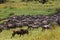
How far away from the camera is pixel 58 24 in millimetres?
26922

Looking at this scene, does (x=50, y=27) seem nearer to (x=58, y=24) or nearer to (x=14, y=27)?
(x=58, y=24)

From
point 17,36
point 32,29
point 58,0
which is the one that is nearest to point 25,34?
point 17,36

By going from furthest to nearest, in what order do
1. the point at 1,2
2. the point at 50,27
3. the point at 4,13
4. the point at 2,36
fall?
the point at 1,2 < the point at 4,13 < the point at 50,27 < the point at 2,36

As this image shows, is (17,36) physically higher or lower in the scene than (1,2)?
higher

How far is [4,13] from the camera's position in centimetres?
4319

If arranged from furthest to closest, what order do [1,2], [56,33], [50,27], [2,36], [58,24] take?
[1,2] → [58,24] → [50,27] → [2,36] → [56,33]

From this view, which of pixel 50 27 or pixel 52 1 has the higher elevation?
pixel 50 27

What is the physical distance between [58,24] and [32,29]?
3.29 m

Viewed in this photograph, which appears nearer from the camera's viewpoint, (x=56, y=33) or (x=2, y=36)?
(x=56, y=33)

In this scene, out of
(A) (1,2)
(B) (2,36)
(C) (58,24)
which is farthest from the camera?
(A) (1,2)

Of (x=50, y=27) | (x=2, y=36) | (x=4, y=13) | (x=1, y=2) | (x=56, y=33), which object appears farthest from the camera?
(x=1, y=2)

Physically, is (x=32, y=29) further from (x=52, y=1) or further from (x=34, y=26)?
Answer: (x=52, y=1)

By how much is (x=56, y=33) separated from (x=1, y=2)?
129 ft

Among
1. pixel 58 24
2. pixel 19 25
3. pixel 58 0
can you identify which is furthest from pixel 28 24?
pixel 58 0
